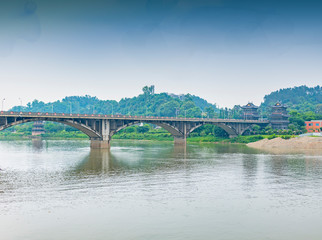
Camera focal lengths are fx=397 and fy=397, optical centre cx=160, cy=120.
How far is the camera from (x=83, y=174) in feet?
169

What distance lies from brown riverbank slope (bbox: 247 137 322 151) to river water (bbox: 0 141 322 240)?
178ft

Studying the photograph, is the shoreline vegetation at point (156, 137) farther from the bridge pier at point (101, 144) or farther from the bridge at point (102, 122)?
the bridge pier at point (101, 144)

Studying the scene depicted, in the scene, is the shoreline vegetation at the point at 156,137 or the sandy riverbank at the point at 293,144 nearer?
the sandy riverbank at the point at 293,144

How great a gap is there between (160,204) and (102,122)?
69.8 m

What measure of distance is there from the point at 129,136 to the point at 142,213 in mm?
141873

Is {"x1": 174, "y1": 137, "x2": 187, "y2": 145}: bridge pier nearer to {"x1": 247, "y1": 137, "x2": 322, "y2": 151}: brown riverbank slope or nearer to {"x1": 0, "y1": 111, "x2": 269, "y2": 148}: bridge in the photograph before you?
{"x1": 0, "y1": 111, "x2": 269, "y2": 148}: bridge

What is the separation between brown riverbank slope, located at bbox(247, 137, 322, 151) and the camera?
349 feet

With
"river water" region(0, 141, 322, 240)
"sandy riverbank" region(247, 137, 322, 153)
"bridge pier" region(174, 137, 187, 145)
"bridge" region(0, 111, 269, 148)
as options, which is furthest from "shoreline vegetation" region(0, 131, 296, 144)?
"river water" region(0, 141, 322, 240)

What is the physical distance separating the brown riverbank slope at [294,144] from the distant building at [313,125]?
41044 mm

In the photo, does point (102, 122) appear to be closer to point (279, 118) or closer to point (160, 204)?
point (160, 204)

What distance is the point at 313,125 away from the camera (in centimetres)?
15375

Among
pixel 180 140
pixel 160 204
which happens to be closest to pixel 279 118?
pixel 180 140

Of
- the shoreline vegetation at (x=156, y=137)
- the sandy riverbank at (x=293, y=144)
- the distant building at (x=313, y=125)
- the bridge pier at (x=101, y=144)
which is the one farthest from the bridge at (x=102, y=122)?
the distant building at (x=313, y=125)

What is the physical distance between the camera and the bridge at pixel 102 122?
285ft
